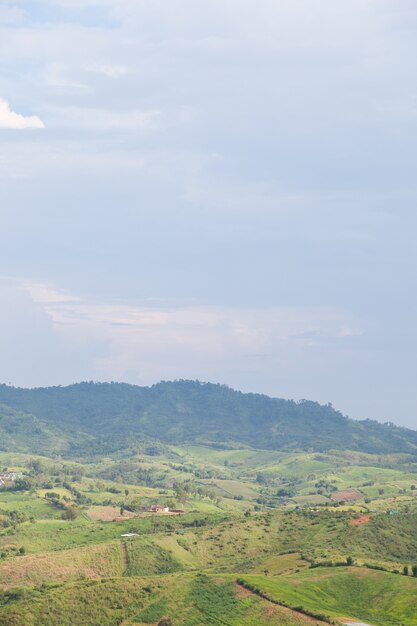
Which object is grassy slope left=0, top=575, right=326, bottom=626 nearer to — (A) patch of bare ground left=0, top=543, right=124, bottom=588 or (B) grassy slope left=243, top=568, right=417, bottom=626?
(B) grassy slope left=243, top=568, right=417, bottom=626

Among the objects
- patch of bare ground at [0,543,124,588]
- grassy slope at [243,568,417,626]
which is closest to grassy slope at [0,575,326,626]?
grassy slope at [243,568,417,626]

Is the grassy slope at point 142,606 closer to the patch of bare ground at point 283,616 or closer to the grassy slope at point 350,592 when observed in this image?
the patch of bare ground at point 283,616

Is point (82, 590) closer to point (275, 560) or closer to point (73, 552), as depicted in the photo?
point (73, 552)

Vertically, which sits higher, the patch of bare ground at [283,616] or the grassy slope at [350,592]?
the grassy slope at [350,592]

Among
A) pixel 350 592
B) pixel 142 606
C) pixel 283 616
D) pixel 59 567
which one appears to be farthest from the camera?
pixel 59 567

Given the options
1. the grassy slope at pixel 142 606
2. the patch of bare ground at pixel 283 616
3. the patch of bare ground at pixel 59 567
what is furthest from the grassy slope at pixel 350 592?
the patch of bare ground at pixel 59 567

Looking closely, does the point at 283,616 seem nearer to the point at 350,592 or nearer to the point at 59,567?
the point at 350,592

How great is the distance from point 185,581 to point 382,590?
37437mm

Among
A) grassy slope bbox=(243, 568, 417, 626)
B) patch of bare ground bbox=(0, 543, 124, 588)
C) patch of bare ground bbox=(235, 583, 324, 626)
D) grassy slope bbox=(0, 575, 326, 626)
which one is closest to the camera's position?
patch of bare ground bbox=(235, 583, 324, 626)

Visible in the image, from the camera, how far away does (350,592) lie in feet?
552

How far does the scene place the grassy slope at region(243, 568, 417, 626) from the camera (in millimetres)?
154875

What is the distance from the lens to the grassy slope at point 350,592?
6097 inches

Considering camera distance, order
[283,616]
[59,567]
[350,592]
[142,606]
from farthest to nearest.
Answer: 1. [59,567]
2. [350,592]
3. [142,606]
4. [283,616]

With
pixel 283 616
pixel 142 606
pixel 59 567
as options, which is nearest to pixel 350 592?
pixel 283 616
